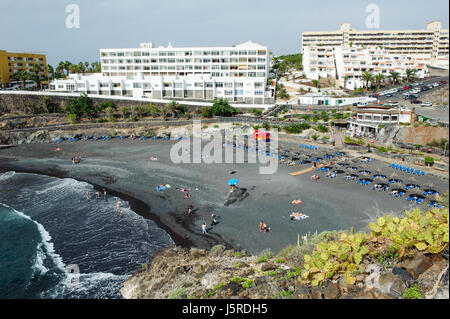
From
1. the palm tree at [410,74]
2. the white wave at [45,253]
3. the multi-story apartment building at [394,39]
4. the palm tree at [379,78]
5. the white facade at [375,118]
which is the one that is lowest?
the white wave at [45,253]

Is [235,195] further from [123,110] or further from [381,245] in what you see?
[123,110]

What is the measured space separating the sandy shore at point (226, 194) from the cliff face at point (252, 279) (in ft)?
12.4

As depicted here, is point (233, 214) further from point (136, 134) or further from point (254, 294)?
point (136, 134)

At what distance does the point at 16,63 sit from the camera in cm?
9619

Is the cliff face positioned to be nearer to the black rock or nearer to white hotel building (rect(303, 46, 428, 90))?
the black rock

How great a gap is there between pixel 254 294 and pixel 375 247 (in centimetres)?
570

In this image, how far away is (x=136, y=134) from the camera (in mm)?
63844

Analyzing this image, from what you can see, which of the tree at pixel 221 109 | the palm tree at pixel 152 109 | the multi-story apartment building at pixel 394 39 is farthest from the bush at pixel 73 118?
the multi-story apartment building at pixel 394 39

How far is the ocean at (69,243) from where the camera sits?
2050cm

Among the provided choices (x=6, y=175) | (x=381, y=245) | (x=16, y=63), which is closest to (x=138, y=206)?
(x=381, y=245)

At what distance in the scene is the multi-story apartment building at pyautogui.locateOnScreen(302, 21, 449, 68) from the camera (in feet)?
386

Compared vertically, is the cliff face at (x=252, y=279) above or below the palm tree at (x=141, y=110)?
below

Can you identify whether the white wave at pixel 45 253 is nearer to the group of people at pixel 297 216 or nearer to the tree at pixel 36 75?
the group of people at pixel 297 216

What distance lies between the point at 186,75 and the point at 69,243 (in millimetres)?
Result: 71647
